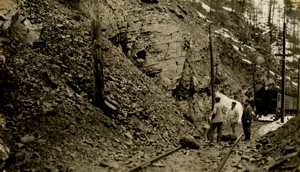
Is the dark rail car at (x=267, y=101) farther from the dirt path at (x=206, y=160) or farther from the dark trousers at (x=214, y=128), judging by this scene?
the dirt path at (x=206, y=160)

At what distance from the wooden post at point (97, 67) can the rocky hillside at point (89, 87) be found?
405 millimetres

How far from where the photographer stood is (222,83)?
1134 inches


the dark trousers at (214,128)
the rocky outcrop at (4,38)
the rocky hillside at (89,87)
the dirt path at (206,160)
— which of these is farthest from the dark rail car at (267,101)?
the rocky outcrop at (4,38)

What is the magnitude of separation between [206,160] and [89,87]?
505 centimetres

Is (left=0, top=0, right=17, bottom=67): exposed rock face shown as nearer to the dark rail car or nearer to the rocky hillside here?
the rocky hillside

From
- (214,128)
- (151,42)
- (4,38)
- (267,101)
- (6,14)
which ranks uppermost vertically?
(6,14)

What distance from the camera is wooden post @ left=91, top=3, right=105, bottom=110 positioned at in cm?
1055

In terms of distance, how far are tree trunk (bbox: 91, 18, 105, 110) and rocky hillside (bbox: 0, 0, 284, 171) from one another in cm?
40

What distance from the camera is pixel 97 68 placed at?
10688mm

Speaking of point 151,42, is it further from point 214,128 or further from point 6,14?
point 6,14

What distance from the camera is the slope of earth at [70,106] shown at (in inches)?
309

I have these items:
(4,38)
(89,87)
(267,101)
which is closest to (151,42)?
(89,87)

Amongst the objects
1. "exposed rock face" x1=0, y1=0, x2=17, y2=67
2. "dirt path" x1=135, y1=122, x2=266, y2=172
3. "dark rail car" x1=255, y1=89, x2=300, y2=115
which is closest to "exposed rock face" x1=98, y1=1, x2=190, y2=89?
"exposed rock face" x1=0, y1=0, x2=17, y2=67

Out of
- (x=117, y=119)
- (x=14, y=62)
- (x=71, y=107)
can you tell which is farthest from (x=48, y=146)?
(x=14, y=62)
